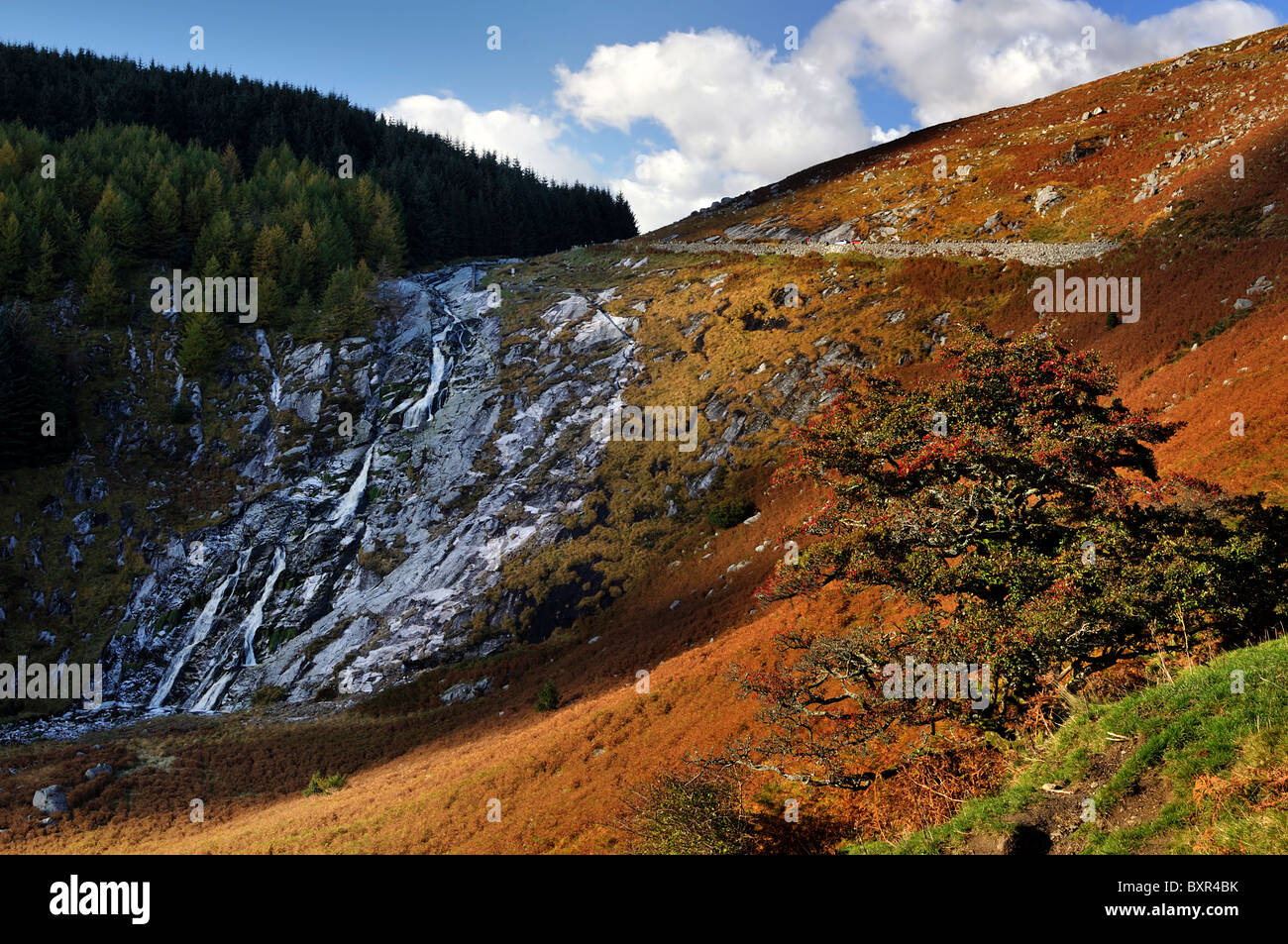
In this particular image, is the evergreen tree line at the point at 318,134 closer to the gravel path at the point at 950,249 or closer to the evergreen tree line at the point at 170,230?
the evergreen tree line at the point at 170,230

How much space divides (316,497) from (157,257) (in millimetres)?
39163

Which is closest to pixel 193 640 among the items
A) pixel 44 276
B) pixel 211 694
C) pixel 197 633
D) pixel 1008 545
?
pixel 197 633

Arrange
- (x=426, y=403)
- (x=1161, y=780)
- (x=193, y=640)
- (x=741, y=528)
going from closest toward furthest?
(x=1161, y=780)
(x=741, y=528)
(x=193, y=640)
(x=426, y=403)

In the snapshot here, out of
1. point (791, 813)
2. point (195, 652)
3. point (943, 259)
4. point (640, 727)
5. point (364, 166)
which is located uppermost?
point (364, 166)

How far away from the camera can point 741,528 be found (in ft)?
122

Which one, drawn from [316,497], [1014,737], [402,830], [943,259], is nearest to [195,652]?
[316,497]

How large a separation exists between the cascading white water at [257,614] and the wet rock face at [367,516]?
0.09 metres

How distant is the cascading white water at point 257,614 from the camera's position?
41.9 m

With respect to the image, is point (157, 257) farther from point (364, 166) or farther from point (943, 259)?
point (943, 259)

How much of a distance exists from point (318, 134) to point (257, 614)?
103704 millimetres

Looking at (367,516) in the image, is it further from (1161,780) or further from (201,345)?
(1161,780)

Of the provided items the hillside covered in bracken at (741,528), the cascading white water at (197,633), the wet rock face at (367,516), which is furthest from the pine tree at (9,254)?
the cascading white water at (197,633)

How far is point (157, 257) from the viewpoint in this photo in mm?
69250

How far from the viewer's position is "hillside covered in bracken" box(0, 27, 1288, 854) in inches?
447
